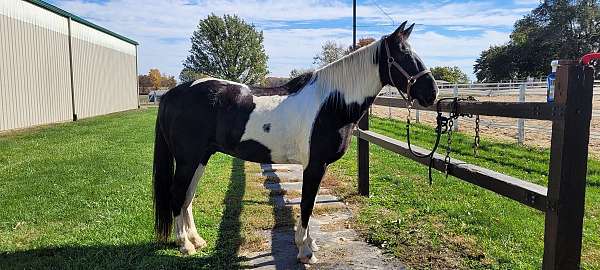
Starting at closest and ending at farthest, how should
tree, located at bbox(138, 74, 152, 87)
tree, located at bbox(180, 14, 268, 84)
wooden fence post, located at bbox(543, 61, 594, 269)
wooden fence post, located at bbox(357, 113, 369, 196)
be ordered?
wooden fence post, located at bbox(543, 61, 594, 269)
wooden fence post, located at bbox(357, 113, 369, 196)
tree, located at bbox(180, 14, 268, 84)
tree, located at bbox(138, 74, 152, 87)

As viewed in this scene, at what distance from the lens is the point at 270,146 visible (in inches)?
149

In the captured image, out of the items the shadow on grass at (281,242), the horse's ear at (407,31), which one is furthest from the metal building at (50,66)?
the horse's ear at (407,31)

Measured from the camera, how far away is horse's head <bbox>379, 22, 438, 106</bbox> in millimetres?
3430

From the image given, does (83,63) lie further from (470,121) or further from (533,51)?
(533,51)

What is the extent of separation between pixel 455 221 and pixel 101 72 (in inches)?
1003

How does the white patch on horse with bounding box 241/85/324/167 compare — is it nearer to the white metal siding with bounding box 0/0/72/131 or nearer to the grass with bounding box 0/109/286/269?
the grass with bounding box 0/109/286/269

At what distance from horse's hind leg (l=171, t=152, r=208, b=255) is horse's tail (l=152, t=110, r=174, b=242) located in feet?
0.31

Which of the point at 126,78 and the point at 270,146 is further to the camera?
the point at 126,78

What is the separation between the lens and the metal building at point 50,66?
49.0 ft

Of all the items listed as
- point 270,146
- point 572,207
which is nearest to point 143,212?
point 270,146

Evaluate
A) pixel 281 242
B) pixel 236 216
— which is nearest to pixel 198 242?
pixel 281 242

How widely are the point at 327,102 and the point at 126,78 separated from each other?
1244 inches

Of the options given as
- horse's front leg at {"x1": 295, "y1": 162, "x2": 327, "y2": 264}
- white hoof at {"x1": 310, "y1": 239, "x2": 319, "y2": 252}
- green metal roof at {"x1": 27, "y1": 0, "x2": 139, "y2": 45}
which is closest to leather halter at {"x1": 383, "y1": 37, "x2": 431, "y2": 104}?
horse's front leg at {"x1": 295, "y1": 162, "x2": 327, "y2": 264}

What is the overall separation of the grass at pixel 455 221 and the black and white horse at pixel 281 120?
97 cm
